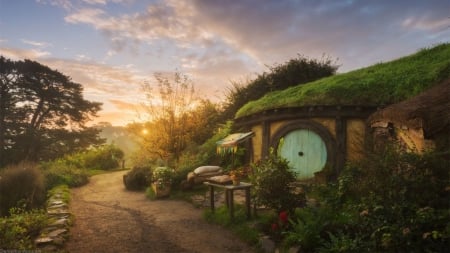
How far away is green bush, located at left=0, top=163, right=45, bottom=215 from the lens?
31.7 feet

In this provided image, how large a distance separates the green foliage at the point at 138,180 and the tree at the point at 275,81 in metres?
7.83

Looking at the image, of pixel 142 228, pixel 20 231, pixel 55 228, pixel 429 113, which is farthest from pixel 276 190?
pixel 20 231

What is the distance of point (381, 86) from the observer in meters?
11.6

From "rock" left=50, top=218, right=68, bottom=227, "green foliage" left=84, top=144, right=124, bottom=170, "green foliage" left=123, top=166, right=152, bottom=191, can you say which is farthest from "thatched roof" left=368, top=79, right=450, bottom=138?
"green foliage" left=84, top=144, right=124, bottom=170

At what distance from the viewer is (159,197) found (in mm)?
11328

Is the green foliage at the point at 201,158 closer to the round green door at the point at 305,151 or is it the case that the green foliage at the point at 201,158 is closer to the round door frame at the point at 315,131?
the round door frame at the point at 315,131

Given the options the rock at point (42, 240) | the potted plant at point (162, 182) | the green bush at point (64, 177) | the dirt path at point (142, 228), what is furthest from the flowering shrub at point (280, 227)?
the green bush at point (64, 177)

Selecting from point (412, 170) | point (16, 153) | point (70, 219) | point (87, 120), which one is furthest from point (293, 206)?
point (87, 120)

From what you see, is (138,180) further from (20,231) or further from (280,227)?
(280,227)

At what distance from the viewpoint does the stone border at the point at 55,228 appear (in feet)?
19.8

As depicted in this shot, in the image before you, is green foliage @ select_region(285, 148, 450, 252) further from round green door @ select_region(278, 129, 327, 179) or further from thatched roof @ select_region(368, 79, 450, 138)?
round green door @ select_region(278, 129, 327, 179)

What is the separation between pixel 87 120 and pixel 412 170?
26.1 m

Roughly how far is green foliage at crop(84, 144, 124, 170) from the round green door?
1646 centimetres

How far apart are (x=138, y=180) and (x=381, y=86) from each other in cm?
1074
